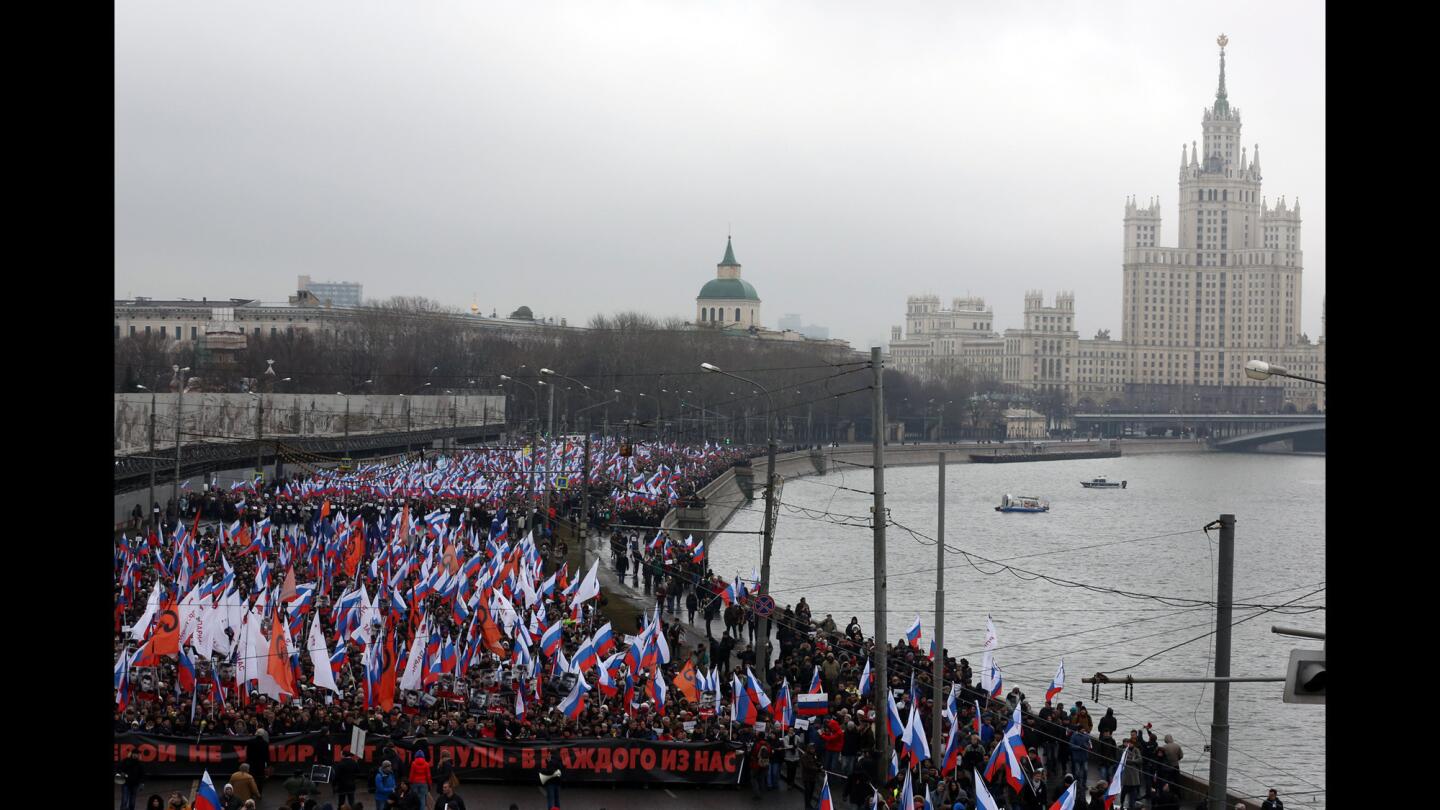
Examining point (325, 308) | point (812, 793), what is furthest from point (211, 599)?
point (325, 308)

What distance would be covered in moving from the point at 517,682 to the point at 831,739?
A: 12.3ft

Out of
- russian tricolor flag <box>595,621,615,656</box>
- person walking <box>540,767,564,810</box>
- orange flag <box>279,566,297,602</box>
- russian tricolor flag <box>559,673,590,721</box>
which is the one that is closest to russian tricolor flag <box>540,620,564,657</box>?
russian tricolor flag <box>595,621,615,656</box>

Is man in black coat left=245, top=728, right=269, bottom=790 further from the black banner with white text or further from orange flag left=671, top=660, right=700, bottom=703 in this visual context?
orange flag left=671, top=660, right=700, bottom=703

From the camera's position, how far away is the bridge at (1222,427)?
134000 mm

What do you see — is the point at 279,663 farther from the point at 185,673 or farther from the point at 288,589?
the point at 288,589

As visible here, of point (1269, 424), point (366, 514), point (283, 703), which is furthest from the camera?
point (1269, 424)

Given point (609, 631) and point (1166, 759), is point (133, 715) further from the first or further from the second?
point (1166, 759)

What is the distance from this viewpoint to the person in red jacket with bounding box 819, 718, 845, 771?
1500cm

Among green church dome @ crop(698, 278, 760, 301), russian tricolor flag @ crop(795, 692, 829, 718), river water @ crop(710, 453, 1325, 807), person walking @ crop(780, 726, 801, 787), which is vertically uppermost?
green church dome @ crop(698, 278, 760, 301)

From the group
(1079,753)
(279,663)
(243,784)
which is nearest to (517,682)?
(279,663)

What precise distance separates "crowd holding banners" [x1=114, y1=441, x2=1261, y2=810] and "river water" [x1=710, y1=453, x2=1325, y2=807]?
134 inches
